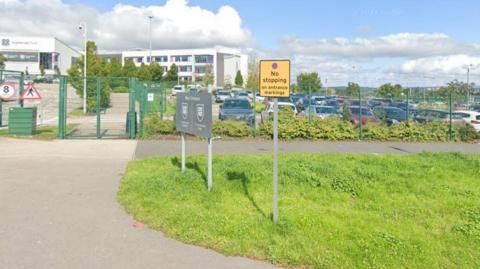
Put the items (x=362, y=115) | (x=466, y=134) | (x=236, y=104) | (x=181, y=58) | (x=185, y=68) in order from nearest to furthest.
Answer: (x=466, y=134)
(x=362, y=115)
(x=236, y=104)
(x=185, y=68)
(x=181, y=58)

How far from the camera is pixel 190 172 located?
25.6 feet

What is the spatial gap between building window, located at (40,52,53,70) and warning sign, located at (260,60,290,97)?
108 meters

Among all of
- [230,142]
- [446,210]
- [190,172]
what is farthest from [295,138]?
[446,210]

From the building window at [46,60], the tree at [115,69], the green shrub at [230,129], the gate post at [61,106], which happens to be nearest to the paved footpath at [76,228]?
the gate post at [61,106]

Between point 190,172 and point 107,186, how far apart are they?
1486 mm

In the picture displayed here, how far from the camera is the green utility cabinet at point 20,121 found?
14.6 m

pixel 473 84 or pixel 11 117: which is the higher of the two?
pixel 473 84

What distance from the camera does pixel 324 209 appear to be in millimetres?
6039

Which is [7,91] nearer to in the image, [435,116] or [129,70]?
[435,116]

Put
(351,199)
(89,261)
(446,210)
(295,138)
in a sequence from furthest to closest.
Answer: (295,138)
(351,199)
(446,210)
(89,261)

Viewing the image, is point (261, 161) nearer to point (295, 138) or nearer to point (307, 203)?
point (307, 203)

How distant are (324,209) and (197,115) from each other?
2.57 metres

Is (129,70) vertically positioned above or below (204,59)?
below

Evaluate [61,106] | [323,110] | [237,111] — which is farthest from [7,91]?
[323,110]
